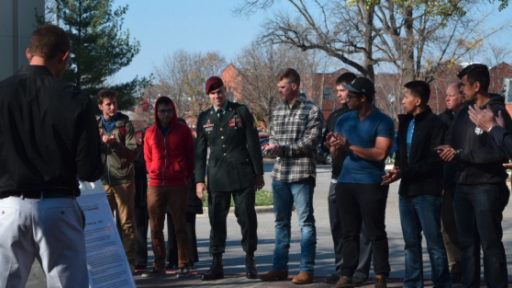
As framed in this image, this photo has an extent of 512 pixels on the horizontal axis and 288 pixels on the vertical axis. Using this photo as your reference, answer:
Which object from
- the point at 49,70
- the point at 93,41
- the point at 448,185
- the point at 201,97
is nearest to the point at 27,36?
the point at 49,70

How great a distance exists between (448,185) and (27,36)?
205 inches

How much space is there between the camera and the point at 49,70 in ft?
13.0

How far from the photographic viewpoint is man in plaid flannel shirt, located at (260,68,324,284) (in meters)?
7.31

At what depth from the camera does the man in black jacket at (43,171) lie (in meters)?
3.75

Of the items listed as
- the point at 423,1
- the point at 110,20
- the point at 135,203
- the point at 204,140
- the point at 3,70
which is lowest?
the point at 135,203

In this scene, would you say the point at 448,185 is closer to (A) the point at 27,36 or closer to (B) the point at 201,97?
(A) the point at 27,36

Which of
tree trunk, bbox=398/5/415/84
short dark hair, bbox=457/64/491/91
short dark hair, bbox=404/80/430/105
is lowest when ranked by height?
short dark hair, bbox=404/80/430/105

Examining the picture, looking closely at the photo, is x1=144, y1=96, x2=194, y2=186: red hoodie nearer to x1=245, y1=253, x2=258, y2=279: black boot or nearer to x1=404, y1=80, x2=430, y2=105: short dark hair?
x1=245, y1=253, x2=258, y2=279: black boot

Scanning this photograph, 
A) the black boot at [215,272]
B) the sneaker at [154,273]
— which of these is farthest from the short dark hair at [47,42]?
the sneaker at [154,273]

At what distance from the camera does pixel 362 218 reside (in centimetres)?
671

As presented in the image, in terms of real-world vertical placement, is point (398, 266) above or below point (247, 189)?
below

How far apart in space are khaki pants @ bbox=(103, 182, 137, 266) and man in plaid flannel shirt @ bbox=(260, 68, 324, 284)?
170 centimetres

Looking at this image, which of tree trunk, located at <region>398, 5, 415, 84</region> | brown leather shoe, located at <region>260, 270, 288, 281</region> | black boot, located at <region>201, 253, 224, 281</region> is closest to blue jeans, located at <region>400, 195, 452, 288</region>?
brown leather shoe, located at <region>260, 270, 288, 281</region>

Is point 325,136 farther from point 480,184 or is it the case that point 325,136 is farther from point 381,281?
point 480,184
